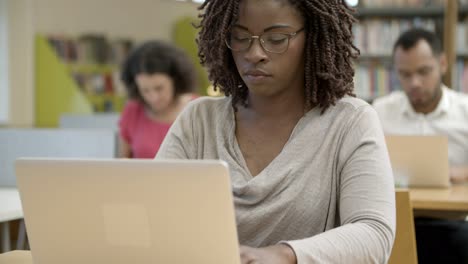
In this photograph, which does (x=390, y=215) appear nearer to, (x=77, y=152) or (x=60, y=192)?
(x=60, y=192)

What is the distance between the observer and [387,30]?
529cm

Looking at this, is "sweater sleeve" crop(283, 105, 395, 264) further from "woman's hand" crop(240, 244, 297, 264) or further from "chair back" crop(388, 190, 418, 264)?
"chair back" crop(388, 190, 418, 264)

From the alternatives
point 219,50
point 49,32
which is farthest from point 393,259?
point 49,32

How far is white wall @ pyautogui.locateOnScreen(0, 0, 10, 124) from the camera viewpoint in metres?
7.37

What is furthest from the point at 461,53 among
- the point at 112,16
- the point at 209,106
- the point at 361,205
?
the point at 112,16

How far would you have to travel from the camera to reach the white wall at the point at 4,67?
737 centimetres

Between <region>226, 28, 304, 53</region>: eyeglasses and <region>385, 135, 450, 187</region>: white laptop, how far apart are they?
1.37 meters

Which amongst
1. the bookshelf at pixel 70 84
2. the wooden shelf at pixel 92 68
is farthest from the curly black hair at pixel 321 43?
the wooden shelf at pixel 92 68

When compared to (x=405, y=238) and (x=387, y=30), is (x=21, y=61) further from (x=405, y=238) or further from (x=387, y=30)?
(x=405, y=238)

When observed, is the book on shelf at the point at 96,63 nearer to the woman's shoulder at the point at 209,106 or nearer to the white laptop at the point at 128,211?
the woman's shoulder at the point at 209,106

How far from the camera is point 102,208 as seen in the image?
4.14ft

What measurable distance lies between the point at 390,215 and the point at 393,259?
0.57m

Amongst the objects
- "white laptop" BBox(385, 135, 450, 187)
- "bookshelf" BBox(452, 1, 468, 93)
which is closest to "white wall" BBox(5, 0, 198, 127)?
"bookshelf" BBox(452, 1, 468, 93)

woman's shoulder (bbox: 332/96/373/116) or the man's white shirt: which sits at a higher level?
woman's shoulder (bbox: 332/96/373/116)
